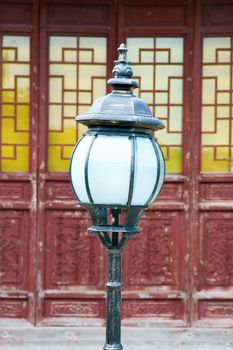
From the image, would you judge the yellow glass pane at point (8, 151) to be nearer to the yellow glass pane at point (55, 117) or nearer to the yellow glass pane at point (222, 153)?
the yellow glass pane at point (55, 117)

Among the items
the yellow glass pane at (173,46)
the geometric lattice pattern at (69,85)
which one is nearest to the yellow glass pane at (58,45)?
the geometric lattice pattern at (69,85)

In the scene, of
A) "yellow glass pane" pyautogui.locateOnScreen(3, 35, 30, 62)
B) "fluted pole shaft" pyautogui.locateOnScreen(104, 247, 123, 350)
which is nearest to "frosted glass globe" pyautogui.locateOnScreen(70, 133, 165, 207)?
"fluted pole shaft" pyautogui.locateOnScreen(104, 247, 123, 350)

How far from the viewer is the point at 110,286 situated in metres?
3.44

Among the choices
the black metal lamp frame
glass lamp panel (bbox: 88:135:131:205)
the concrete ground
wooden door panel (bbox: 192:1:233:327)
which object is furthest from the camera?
wooden door panel (bbox: 192:1:233:327)

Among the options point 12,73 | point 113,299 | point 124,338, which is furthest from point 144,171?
point 12,73

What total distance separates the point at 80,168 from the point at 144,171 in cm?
29

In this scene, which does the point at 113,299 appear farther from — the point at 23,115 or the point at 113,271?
the point at 23,115

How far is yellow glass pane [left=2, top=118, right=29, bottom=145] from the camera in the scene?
286 inches

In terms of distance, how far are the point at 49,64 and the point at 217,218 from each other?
2.23 meters

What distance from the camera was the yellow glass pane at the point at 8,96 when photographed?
7254 millimetres

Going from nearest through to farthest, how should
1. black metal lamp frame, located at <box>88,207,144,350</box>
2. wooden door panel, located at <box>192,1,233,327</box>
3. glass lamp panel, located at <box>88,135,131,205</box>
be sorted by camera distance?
1. glass lamp panel, located at <box>88,135,131,205</box>
2. black metal lamp frame, located at <box>88,207,144,350</box>
3. wooden door panel, located at <box>192,1,233,327</box>

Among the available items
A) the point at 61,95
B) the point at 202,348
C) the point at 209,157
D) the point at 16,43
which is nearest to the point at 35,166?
the point at 61,95

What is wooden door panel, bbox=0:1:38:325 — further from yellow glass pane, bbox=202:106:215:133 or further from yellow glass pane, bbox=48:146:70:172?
yellow glass pane, bbox=202:106:215:133

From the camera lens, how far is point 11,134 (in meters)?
7.26
